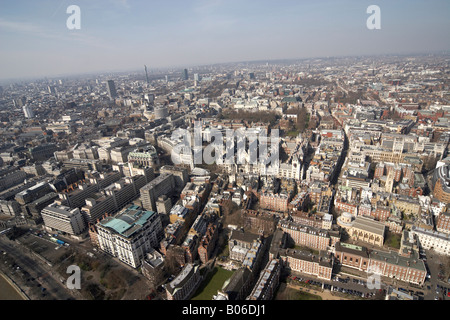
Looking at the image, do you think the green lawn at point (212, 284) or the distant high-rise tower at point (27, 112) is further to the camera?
the distant high-rise tower at point (27, 112)

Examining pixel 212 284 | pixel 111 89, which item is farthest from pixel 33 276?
pixel 111 89

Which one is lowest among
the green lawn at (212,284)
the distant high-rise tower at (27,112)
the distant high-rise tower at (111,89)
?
the green lawn at (212,284)

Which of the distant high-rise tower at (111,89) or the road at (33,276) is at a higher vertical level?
the distant high-rise tower at (111,89)

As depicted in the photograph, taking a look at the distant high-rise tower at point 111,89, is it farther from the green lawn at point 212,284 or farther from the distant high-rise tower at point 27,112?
the green lawn at point 212,284

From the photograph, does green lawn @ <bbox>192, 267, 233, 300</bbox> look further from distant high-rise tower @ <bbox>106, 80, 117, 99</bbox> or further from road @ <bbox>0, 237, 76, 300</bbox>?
distant high-rise tower @ <bbox>106, 80, 117, 99</bbox>

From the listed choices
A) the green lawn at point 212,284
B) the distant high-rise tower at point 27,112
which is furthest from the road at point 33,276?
the distant high-rise tower at point 27,112

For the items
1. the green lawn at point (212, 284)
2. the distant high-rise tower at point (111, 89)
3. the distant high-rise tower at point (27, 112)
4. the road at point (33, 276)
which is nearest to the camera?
the green lawn at point (212, 284)
